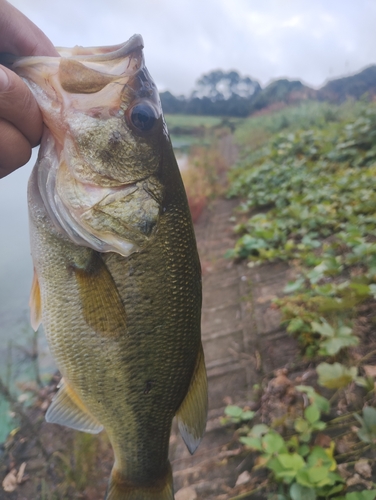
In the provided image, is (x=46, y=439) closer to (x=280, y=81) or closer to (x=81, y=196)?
(x=81, y=196)

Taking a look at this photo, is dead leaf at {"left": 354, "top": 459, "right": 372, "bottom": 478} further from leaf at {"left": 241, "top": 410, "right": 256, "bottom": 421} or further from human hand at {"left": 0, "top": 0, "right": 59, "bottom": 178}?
human hand at {"left": 0, "top": 0, "right": 59, "bottom": 178}

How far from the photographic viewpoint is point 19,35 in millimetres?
1121

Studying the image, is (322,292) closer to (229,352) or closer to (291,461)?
(229,352)

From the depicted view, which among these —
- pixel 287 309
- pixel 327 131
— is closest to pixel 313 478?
pixel 287 309

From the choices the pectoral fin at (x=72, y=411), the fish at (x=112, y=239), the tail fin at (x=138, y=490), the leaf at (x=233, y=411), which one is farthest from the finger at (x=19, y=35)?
the leaf at (x=233, y=411)

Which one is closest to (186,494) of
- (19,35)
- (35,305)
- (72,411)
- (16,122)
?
(72,411)

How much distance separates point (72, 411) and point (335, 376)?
129cm

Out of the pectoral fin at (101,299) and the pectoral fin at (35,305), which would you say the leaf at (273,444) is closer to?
the pectoral fin at (101,299)

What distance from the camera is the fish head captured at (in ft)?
3.54

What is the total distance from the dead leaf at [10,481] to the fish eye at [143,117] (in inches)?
87.7

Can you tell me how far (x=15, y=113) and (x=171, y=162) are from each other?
1.54 ft

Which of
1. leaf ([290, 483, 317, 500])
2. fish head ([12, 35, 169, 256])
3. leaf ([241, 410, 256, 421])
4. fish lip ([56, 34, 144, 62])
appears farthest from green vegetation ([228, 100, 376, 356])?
fish lip ([56, 34, 144, 62])

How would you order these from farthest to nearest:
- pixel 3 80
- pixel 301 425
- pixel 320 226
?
1. pixel 320 226
2. pixel 301 425
3. pixel 3 80

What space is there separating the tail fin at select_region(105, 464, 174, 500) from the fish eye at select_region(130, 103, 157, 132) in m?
1.23
